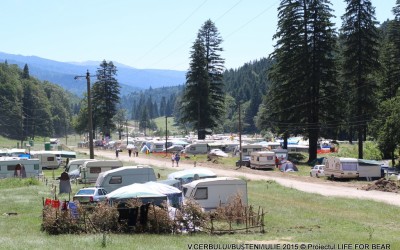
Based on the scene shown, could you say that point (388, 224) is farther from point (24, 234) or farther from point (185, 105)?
point (185, 105)

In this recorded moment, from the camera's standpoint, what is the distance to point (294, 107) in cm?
5909

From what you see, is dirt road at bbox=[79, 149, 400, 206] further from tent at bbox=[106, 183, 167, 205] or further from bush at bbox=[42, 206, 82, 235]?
bush at bbox=[42, 206, 82, 235]

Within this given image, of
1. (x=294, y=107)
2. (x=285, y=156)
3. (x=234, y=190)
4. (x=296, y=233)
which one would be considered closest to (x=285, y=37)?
(x=294, y=107)

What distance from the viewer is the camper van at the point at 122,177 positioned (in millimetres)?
30297

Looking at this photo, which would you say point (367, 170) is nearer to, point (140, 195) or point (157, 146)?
point (140, 195)

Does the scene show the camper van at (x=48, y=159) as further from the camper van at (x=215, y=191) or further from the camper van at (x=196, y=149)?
the camper van at (x=215, y=191)

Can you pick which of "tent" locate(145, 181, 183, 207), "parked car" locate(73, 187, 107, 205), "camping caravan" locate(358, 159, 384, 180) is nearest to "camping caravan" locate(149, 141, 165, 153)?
"camping caravan" locate(358, 159, 384, 180)

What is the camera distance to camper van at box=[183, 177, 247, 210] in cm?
2488

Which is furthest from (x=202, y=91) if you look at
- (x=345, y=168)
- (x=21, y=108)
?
(x=21, y=108)

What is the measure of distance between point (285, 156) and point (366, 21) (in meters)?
17.3

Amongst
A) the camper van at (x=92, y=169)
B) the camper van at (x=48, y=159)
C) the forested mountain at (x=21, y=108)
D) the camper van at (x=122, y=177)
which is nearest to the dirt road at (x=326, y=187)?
the camper van at (x=122, y=177)

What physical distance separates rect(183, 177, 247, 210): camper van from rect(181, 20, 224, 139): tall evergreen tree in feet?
194

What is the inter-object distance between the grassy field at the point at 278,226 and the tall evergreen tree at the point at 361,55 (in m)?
27.3

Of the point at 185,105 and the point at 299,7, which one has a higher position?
the point at 299,7
